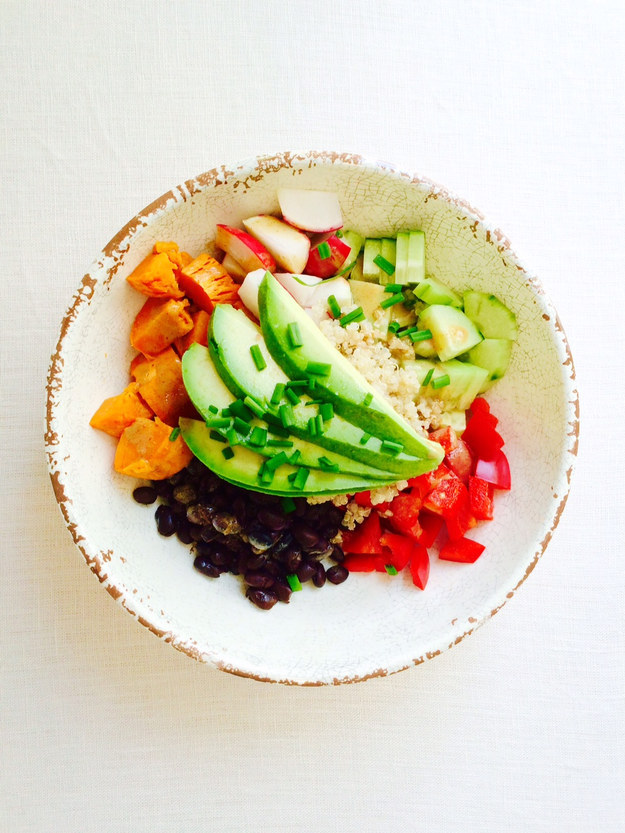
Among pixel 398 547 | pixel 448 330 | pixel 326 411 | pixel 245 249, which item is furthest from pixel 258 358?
pixel 398 547

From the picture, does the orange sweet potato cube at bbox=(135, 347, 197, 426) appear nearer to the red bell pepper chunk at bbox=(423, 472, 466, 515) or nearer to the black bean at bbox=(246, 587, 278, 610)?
the black bean at bbox=(246, 587, 278, 610)

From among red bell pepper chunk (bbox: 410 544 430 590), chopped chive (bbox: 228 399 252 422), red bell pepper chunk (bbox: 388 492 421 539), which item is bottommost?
red bell pepper chunk (bbox: 410 544 430 590)

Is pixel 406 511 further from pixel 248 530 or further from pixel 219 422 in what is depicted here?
pixel 219 422

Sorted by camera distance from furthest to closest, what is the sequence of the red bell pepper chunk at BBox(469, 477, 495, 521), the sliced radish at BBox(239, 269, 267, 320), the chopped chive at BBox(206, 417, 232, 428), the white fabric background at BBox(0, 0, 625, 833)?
the white fabric background at BBox(0, 0, 625, 833) → the red bell pepper chunk at BBox(469, 477, 495, 521) → the sliced radish at BBox(239, 269, 267, 320) → the chopped chive at BBox(206, 417, 232, 428)

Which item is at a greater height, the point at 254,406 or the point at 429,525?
→ the point at 254,406

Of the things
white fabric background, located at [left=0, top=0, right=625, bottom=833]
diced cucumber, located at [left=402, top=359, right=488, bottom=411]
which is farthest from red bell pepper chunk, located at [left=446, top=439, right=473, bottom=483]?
white fabric background, located at [left=0, top=0, right=625, bottom=833]

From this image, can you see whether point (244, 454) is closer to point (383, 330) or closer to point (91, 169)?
point (383, 330)

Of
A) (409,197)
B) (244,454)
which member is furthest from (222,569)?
(409,197)
